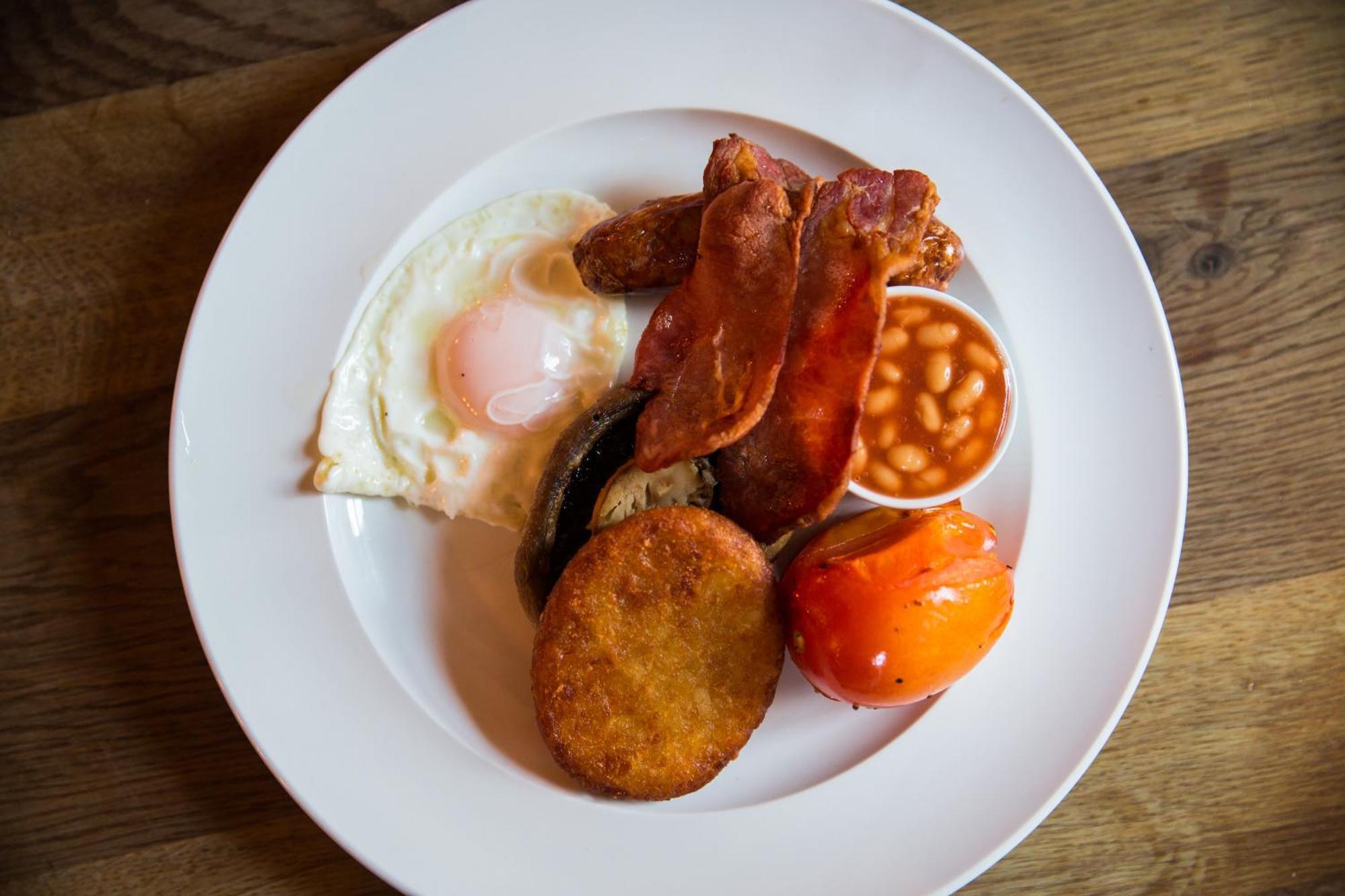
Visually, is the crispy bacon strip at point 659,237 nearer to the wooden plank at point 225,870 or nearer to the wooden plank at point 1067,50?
the wooden plank at point 1067,50

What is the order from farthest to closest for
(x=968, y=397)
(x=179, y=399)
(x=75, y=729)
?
(x=75, y=729) → (x=179, y=399) → (x=968, y=397)

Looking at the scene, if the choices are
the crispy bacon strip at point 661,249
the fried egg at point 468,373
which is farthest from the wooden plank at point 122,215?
the crispy bacon strip at point 661,249

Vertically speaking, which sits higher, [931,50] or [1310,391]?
[931,50]

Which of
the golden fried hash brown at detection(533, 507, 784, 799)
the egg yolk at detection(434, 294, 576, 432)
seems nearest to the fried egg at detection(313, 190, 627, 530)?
the egg yolk at detection(434, 294, 576, 432)

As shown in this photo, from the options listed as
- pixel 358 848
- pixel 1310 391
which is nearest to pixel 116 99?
pixel 358 848

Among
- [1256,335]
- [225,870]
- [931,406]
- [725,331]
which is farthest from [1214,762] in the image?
[225,870]

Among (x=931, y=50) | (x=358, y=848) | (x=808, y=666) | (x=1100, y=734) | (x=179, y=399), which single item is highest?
(x=931, y=50)

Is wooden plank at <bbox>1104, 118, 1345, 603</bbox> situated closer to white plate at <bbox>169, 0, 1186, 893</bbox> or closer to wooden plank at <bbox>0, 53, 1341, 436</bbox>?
white plate at <bbox>169, 0, 1186, 893</bbox>

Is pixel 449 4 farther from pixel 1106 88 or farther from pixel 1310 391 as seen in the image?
pixel 1310 391
